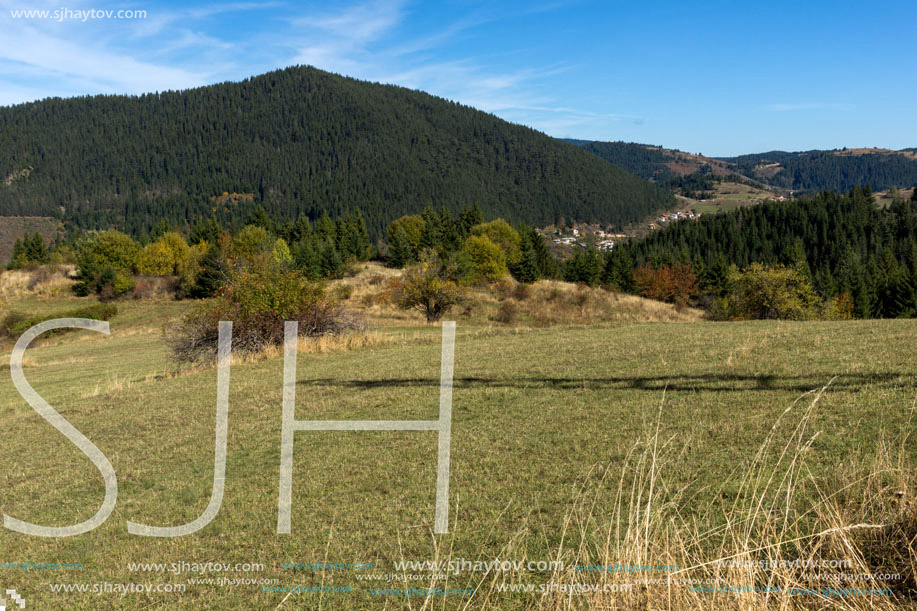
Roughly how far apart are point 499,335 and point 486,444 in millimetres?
12069

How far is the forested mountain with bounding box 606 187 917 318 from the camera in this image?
9738cm

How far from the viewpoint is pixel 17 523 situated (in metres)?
5.46

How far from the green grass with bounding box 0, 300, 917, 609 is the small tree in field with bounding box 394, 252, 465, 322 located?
26755 millimetres

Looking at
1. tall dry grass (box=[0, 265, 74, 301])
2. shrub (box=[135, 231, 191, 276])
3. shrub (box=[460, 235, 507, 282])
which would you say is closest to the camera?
tall dry grass (box=[0, 265, 74, 301])

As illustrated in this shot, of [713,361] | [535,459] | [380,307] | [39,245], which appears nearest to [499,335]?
[713,361]

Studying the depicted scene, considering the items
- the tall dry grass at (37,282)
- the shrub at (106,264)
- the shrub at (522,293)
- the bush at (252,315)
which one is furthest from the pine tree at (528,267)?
the bush at (252,315)

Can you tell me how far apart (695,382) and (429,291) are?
30.9 m

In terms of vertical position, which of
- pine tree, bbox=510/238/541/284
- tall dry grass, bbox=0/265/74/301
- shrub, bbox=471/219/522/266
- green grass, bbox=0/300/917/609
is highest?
shrub, bbox=471/219/522/266

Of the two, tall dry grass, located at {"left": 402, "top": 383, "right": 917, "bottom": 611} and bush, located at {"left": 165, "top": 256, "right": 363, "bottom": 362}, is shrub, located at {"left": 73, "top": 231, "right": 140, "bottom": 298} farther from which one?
tall dry grass, located at {"left": 402, "top": 383, "right": 917, "bottom": 611}

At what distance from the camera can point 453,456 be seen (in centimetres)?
591

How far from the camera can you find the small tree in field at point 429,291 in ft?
125

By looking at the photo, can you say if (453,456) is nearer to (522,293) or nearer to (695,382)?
(695,382)

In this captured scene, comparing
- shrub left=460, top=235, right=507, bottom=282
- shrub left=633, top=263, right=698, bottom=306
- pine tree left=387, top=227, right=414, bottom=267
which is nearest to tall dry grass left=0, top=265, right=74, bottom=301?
pine tree left=387, top=227, right=414, bottom=267

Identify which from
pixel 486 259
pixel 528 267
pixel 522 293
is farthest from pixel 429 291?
pixel 528 267
